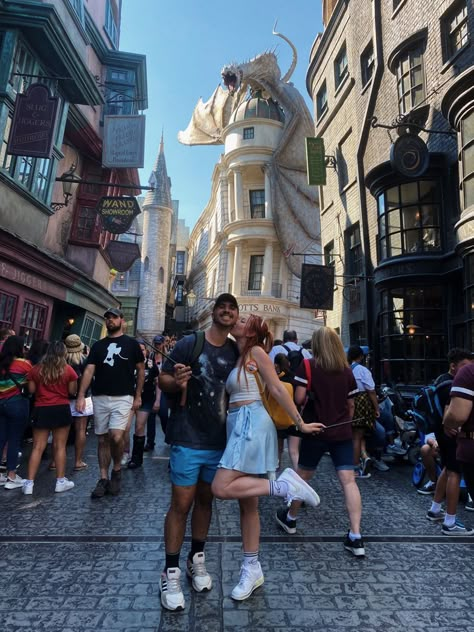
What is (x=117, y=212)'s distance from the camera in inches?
507

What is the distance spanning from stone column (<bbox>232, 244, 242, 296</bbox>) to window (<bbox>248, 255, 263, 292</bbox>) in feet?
3.18

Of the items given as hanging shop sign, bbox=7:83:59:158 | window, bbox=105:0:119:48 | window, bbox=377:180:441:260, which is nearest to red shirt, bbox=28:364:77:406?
hanging shop sign, bbox=7:83:59:158

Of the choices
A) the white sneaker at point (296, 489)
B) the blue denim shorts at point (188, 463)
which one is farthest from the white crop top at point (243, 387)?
the white sneaker at point (296, 489)

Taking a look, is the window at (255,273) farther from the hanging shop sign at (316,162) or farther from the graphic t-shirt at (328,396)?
the graphic t-shirt at (328,396)

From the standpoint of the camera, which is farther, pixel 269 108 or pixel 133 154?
pixel 269 108

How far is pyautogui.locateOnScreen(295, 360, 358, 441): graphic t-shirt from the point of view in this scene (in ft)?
12.8

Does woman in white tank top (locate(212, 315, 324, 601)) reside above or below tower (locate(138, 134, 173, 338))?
below

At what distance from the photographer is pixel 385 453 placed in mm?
7672

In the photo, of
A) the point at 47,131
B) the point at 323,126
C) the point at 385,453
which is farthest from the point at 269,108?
the point at 385,453

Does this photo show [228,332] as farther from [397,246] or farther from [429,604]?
[397,246]

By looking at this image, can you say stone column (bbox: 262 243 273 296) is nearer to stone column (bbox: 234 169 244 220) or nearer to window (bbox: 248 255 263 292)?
window (bbox: 248 255 263 292)

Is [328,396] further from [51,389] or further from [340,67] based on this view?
[340,67]

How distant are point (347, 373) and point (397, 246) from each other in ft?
32.9

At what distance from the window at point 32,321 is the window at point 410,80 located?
41.7 ft
